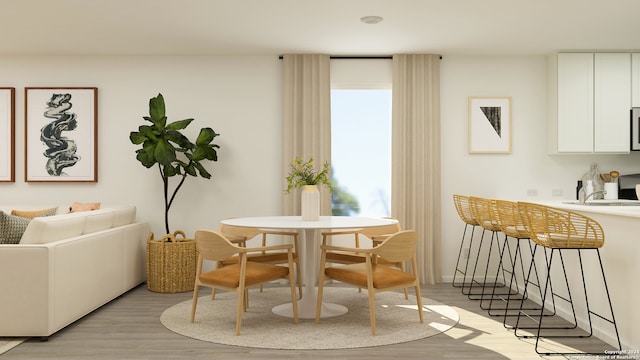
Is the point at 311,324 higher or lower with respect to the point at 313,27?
lower

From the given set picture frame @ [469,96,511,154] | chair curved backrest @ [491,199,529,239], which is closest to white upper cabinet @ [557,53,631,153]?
picture frame @ [469,96,511,154]

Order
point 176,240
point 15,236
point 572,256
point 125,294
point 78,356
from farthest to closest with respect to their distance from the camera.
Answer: point 176,240 → point 125,294 → point 572,256 → point 15,236 → point 78,356

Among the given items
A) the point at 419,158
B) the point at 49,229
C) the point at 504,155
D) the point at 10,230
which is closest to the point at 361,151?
the point at 419,158

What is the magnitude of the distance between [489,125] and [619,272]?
2.97m

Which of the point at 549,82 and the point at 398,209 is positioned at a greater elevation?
the point at 549,82

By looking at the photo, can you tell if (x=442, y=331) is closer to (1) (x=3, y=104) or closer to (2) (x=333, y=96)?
(2) (x=333, y=96)

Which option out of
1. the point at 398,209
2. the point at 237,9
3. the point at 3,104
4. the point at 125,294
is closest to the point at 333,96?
the point at 398,209

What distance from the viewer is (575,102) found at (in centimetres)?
614

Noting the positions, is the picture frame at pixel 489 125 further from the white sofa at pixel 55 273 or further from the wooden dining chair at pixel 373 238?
the white sofa at pixel 55 273

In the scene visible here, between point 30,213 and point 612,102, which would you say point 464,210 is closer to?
point 612,102

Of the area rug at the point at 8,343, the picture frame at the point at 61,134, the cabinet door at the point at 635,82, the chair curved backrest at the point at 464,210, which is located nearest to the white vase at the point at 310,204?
the chair curved backrest at the point at 464,210

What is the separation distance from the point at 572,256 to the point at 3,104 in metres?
6.21

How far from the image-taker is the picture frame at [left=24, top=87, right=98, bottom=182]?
6391 millimetres

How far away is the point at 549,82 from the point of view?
6.39 m
